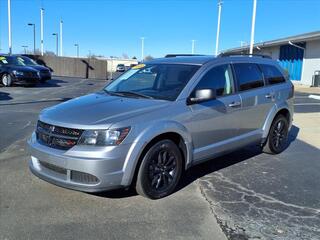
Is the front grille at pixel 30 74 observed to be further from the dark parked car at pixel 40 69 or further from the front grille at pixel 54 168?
the front grille at pixel 54 168

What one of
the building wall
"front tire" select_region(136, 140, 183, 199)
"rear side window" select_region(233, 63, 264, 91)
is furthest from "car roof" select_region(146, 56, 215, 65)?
the building wall

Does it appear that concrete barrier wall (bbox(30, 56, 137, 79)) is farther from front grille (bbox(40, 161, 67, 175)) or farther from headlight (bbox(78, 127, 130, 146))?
headlight (bbox(78, 127, 130, 146))

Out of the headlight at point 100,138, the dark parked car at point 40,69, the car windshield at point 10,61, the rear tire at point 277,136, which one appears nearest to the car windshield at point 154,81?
the headlight at point 100,138

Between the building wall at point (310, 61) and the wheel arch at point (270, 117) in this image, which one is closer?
the wheel arch at point (270, 117)

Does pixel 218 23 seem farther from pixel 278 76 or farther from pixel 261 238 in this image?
pixel 261 238

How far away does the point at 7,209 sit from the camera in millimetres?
4773

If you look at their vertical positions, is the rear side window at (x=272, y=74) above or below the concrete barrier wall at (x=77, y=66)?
above

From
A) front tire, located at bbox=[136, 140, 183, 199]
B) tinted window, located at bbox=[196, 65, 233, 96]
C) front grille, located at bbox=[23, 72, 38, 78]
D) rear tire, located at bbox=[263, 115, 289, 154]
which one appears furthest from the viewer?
front grille, located at bbox=[23, 72, 38, 78]

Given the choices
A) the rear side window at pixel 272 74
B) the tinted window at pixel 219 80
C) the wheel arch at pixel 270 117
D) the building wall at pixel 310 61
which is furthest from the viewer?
the building wall at pixel 310 61

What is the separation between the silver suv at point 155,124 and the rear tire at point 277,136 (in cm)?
22

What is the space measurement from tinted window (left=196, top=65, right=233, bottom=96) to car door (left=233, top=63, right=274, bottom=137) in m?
0.22

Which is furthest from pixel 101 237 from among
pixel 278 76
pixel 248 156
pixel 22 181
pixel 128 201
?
pixel 278 76

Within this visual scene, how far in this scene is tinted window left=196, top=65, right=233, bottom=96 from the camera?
19.5 feet

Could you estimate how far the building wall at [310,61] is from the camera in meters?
32.4
